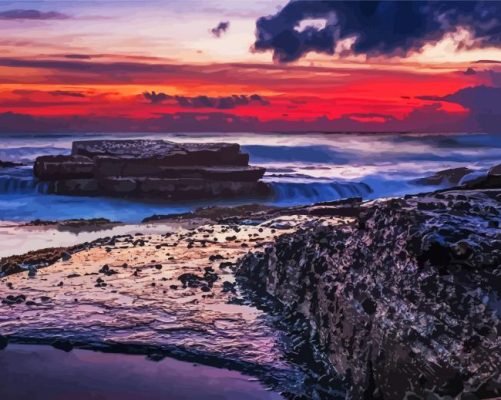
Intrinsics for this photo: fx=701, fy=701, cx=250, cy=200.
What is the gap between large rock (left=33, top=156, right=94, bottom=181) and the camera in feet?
87.6

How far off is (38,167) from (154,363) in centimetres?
2505

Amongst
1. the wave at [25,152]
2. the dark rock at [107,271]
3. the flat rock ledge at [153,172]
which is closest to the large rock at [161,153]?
the flat rock ledge at [153,172]

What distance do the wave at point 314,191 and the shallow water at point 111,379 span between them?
22.5m

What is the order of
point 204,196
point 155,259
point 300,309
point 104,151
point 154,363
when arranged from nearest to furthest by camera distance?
point 154,363, point 300,309, point 155,259, point 204,196, point 104,151

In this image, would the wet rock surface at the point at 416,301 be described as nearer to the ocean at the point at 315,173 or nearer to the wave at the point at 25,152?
the ocean at the point at 315,173

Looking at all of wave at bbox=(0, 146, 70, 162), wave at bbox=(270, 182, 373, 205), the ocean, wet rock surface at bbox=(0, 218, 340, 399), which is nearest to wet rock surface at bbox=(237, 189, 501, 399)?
wet rock surface at bbox=(0, 218, 340, 399)

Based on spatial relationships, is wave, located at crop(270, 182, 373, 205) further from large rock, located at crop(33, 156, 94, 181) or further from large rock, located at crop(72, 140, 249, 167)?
large rock, located at crop(33, 156, 94, 181)

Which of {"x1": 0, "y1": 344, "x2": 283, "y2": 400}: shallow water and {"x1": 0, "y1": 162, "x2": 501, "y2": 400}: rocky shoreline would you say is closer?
{"x1": 0, "y1": 162, "x2": 501, "y2": 400}: rocky shoreline

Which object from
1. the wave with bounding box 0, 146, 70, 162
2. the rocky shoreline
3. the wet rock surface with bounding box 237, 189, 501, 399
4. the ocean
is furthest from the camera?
the wave with bounding box 0, 146, 70, 162

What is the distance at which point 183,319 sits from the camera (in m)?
5.54

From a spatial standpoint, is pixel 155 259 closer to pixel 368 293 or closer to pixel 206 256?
pixel 206 256

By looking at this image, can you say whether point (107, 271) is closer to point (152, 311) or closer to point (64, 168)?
point (152, 311)

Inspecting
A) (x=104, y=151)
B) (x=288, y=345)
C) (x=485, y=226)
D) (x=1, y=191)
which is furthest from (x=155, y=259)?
(x=1, y=191)

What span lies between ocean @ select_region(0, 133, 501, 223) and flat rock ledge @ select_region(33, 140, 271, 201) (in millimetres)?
714
